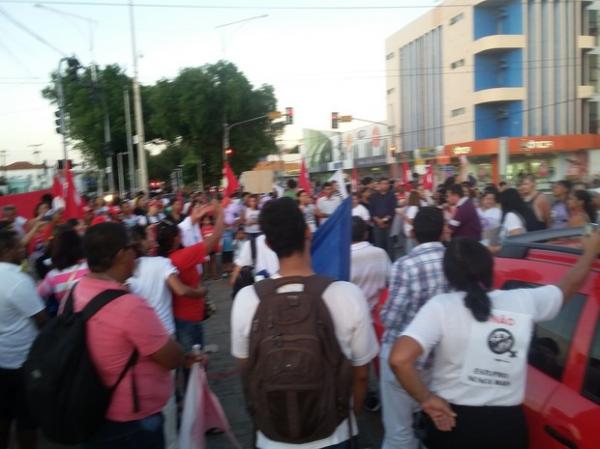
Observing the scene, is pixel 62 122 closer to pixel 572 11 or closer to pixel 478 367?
pixel 478 367

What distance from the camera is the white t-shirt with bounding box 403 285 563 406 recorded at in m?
2.21

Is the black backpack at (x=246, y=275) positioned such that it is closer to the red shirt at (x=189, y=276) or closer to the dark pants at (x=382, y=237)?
the red shirt at (x=189, y=276)

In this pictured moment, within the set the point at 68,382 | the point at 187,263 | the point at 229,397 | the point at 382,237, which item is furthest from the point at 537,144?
the point at 68,382

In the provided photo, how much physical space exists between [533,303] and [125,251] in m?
1.77

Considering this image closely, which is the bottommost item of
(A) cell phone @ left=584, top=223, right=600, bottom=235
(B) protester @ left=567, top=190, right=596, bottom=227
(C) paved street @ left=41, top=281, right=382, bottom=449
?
(C) paved street @ left=41, top=281, right=382, bottom=449

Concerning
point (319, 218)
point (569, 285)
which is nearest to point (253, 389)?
point (569, 285)

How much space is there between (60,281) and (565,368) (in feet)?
10.8

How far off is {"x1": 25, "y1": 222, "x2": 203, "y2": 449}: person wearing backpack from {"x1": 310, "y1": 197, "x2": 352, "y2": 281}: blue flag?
1.10m

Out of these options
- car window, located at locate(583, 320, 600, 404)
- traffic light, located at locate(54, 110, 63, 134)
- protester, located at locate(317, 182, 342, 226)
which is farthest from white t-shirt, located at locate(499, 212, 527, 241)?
traffic light, located at locate(54, 110, 63, 134)

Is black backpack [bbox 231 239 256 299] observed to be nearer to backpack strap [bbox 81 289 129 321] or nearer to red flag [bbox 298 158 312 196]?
backpack strap [bbox 81 289 129 321]

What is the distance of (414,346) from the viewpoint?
2201 mm

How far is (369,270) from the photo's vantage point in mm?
4520

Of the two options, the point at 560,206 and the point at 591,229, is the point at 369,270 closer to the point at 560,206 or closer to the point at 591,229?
the point at 591,229

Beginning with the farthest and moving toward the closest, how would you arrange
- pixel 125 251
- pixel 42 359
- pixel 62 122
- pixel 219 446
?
1. pixel 62 122
2. pixel 219 446
3. pixel 125 251
4. pixel 42 359
